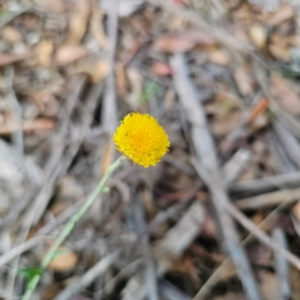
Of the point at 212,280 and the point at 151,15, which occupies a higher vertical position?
the point at 151,15

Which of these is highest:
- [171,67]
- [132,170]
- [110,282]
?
[171,67]

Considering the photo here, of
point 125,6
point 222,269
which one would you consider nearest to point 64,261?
point 222,269

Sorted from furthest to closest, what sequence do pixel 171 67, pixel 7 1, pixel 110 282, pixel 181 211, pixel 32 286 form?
pixel 7 1 → pixel 171 67 → pixel 181 211 → pixel 110 282 → pixel 32 286

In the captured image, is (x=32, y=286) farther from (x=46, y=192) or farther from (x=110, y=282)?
(x=46, y=192)

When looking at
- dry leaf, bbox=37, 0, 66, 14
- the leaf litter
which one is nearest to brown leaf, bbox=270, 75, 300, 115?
the leaf litter

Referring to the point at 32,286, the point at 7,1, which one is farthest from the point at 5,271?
the point at 7,1

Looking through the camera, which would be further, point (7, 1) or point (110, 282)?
point (7, 1)

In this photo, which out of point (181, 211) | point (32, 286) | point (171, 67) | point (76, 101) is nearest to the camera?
point (32, 286)
